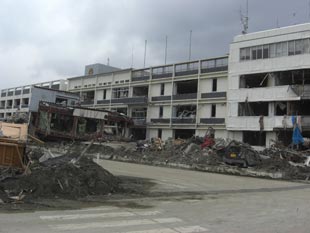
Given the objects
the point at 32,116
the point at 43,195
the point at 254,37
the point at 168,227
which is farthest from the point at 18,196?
the point at 32,116

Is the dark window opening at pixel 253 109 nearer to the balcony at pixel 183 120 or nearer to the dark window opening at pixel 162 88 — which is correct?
the balcony at pixel 183 120

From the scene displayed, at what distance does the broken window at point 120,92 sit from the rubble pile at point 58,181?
56.9m

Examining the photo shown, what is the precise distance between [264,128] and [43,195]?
3742cm

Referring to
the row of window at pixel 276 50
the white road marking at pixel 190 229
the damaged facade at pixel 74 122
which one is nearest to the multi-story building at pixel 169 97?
the row of window at pixel 276 50

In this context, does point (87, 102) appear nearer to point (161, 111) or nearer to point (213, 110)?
point (161, 111)

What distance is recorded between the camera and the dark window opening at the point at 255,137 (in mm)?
49628

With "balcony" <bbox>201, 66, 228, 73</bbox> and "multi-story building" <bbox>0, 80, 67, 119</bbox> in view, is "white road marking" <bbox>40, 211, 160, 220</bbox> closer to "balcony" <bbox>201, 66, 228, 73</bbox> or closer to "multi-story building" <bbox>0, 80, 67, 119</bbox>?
"balcony" <bbox>201, 66, 228, 73</bbox>

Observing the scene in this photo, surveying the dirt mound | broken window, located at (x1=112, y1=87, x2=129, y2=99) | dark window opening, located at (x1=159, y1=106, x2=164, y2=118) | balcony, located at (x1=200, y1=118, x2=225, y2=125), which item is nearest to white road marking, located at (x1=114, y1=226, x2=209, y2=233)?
the dirt mound

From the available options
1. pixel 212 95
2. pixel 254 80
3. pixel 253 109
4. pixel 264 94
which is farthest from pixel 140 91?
pixel 264 94

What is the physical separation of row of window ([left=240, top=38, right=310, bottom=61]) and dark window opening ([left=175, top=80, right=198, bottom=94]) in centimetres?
1206

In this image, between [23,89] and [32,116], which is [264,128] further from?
[23,89]

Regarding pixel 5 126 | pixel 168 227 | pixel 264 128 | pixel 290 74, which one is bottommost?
pixel 168 227

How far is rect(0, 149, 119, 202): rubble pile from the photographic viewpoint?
13805 mm

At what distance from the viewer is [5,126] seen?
58.6ft
